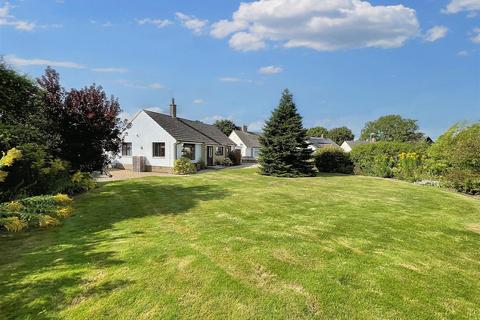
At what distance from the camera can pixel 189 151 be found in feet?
93.6

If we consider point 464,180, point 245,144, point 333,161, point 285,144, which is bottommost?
point 464,180

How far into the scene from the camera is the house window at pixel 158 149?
26.4 meters

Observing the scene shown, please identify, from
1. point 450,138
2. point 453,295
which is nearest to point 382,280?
point 453,295

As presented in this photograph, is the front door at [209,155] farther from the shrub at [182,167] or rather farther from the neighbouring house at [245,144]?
the neighbouring house at [245,144]

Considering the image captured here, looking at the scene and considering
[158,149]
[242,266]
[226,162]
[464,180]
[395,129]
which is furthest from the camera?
[395,129]

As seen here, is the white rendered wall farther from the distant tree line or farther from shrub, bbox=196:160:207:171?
the distant tree line

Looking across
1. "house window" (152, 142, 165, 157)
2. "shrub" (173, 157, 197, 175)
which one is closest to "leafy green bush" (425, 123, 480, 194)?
"shrub" (173, 157, 197, 175)

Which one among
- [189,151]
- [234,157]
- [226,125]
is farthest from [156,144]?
[226,125]

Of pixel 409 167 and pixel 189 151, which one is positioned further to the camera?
pixel 189 151

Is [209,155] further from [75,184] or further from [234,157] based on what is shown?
[75,184]

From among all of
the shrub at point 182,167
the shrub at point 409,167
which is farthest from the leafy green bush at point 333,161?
the shrub at point 182,167

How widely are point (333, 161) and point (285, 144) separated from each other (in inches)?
255

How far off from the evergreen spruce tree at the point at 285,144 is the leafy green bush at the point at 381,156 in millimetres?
5312

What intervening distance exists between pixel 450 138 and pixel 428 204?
8333mm
